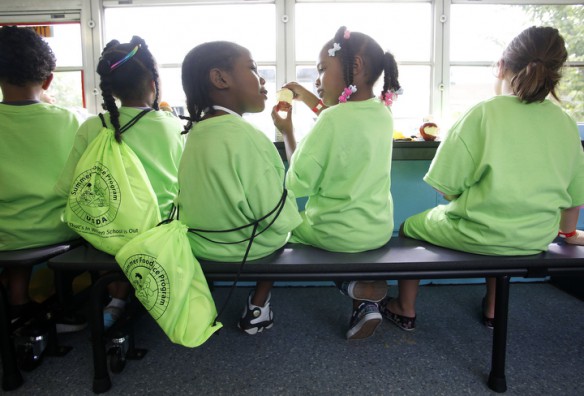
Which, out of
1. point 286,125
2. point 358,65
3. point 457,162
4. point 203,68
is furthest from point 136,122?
point 457,162

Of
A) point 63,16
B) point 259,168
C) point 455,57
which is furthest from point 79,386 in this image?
point 455,57

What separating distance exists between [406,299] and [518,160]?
2.36 ft

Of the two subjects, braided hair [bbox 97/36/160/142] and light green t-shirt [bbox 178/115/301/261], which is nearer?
light green t-shirt [bbox 178/115/301/261]

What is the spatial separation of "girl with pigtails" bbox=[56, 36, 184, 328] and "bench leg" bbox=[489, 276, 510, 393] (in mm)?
1198

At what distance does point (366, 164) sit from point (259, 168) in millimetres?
390

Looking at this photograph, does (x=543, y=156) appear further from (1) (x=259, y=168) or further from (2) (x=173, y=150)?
(2) (x=173, y=150)

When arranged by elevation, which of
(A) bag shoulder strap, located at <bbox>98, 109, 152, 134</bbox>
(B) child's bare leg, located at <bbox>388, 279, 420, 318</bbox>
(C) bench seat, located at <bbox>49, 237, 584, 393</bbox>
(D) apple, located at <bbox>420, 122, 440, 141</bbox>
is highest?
(A) bag shoulder strap, located at <bbox>98, 109, 152, 134</bbox>

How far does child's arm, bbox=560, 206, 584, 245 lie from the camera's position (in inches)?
56.8

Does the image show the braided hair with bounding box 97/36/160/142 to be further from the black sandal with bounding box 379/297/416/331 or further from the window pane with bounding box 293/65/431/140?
the black sandal with bounding box 379/297/416/331

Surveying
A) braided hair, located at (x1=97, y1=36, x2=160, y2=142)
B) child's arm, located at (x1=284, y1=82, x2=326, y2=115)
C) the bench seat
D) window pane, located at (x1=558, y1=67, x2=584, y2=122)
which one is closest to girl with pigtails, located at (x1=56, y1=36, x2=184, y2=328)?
braided hair, located at (x1=97, y1=36, x2=160, y2=142)

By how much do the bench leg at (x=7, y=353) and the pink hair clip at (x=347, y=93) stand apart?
1.27 metres

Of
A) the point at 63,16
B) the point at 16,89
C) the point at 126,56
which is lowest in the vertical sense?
the point at 16,89

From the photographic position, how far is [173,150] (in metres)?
1.54

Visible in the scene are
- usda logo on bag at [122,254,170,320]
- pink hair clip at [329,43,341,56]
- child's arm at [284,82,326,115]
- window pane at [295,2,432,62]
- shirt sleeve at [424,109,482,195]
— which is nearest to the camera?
usda logo on bag at [122,254,170,320]
